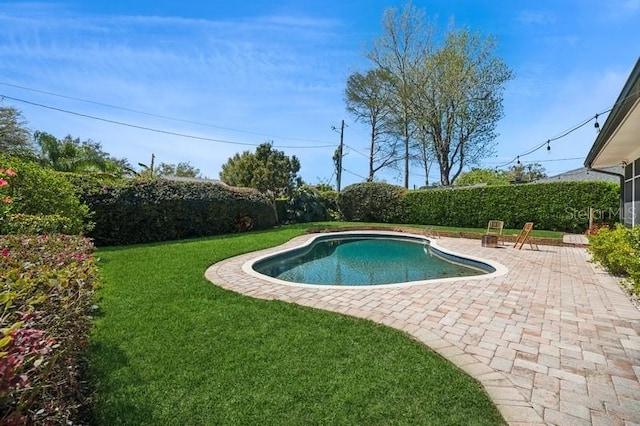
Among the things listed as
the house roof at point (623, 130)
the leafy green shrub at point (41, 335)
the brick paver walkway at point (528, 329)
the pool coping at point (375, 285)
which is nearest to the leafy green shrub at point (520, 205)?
the house roof at point (623, 130)

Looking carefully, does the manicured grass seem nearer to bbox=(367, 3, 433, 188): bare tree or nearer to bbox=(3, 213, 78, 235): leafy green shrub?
bbox=(3, 213, 78, 235): leafy green shrub

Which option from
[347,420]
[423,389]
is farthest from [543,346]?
[347,420]

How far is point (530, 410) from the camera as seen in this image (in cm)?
254

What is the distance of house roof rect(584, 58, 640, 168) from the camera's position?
416 centimetres

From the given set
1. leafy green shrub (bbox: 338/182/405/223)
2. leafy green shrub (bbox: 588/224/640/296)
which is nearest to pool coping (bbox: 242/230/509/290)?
leafy green shrub (bbox: 588/224/640/296)

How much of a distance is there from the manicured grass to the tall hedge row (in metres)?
14.8

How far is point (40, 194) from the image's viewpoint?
759 cm

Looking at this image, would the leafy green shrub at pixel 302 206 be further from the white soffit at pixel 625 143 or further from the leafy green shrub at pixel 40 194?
the white soffit at pixel 625 143

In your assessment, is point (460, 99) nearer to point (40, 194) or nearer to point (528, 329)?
point (528, 329)

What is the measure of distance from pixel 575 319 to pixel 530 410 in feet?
8.94

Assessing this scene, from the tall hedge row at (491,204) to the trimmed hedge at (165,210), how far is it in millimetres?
7930

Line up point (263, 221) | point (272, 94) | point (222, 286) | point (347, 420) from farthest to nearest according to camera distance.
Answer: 1. point (272, 94)
2. point (263, 221)
3. point (222, 286)
4. point (347, 420)

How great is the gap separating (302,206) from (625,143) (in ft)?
51.8

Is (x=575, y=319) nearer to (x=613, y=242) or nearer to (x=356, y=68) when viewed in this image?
(x=613, y=242)
